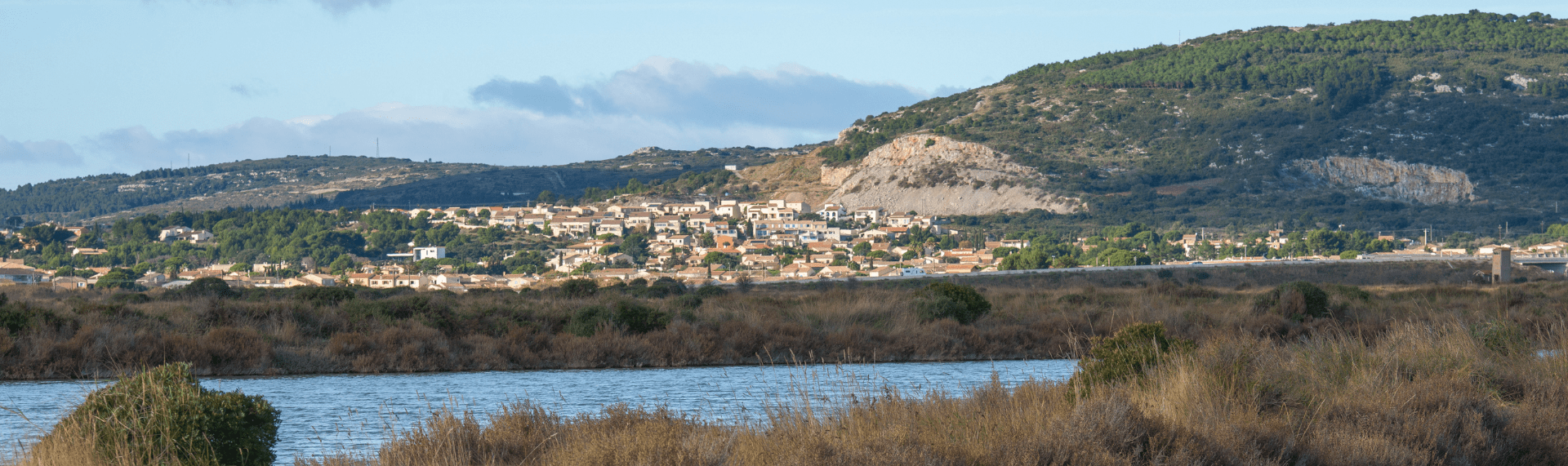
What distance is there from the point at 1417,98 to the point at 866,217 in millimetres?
64215

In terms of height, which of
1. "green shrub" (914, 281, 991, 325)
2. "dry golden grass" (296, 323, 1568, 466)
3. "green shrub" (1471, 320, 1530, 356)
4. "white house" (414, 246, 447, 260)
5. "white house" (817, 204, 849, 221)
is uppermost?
"dry golden grass" (296, 323, 1568, 466)

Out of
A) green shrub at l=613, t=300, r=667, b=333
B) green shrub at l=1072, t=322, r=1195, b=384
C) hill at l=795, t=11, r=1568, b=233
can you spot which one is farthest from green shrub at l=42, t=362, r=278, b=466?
hill at l=795, t=11, r=1568, b=233

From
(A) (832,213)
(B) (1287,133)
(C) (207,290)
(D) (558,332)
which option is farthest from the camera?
(A) (832,213)

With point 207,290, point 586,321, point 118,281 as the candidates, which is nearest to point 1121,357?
point 586,321

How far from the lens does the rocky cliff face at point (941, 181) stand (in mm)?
136125

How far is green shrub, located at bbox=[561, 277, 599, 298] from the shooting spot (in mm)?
37562

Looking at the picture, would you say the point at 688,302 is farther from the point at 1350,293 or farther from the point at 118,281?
the point at 118,281

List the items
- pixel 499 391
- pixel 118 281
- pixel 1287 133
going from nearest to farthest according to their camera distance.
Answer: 1. pixel 499 391
2. pixel 118 281
3. pixel 1287 133

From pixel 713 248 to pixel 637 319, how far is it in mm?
92530

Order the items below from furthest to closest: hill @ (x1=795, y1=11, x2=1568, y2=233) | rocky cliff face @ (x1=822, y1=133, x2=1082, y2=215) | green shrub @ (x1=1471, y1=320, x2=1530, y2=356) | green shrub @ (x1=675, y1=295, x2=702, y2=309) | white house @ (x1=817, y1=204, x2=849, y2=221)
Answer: white house @ (x1=817, y1=204, x2=849, y2=221)
rocky cliff face @ (x1=822, y1=133, x2=1082, y2=215)
hill @ (x1=795, y1=11, x2=1568, y2=233)
green shrub @ (x1=675, y1=295, x2=702, y2=309)
green shrub @ (x1=1471, y1=320, x2=1530, y2=356)

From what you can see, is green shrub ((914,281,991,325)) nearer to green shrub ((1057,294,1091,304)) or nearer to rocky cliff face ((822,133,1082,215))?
green shrub ((1057,294,1091,304))

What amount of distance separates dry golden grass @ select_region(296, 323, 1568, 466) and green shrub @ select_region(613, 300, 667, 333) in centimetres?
1251

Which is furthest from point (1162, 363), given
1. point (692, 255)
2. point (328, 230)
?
point (328, 230)

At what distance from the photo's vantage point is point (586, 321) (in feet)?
76.1
